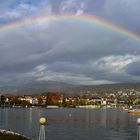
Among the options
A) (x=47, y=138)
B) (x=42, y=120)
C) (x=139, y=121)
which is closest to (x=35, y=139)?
(x=47, y=138)

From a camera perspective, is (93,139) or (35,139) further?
(93,139)

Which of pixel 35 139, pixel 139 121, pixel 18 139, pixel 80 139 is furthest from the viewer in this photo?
pixel 80 139

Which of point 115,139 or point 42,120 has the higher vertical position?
point 42,120

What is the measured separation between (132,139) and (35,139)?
20973mm

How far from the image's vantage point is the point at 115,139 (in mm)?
73938

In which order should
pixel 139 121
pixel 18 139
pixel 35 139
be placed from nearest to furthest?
pixel 139 121 < pixel 18 139 < pixel 35 139

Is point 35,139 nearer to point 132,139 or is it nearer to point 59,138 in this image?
point 59,138

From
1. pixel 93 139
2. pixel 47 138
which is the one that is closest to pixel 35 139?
pixel 47 138

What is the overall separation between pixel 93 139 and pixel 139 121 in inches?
1258

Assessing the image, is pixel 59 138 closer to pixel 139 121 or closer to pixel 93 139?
pixel 93 139

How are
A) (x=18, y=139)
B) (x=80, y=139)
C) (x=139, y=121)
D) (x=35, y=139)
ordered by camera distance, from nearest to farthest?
(x=139, y=121)
(x=18, y=139)
(x=35, y=139)
(x=80, y=139)

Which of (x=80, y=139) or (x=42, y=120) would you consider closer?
(x=42, y=120)

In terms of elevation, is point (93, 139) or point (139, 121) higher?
point (139, 121)

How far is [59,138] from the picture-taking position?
73.3 metres
